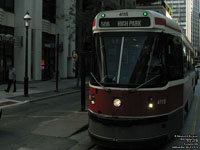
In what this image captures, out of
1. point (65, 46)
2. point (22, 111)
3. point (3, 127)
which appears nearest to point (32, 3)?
point (65, 46)

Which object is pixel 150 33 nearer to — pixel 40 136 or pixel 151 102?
pixel 151 102

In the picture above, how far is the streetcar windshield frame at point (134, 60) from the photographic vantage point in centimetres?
581

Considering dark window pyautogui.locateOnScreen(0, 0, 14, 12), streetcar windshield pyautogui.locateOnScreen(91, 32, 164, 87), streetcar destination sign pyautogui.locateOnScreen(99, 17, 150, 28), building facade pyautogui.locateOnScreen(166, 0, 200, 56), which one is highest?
building facade pyautogui.locateOnScreen(166, 0, 200, 56)

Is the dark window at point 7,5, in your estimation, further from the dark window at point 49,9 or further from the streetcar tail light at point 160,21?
the streetcar tail light at point 160,21

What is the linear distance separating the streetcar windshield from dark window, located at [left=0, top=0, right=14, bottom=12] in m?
20.7

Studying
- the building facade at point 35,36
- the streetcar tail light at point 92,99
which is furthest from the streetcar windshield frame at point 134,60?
the building facade at point 35,36

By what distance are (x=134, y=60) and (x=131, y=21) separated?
3.14 ft

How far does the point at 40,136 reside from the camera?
24.3ft

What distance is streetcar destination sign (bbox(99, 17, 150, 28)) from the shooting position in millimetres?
6012

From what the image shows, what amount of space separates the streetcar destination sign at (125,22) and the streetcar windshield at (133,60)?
227 millimetres

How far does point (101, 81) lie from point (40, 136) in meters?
2.63

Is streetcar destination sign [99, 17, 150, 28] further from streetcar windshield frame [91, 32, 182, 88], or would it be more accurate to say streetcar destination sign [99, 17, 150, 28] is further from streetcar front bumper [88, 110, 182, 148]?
streetcar front bumper [88, 110, 182, 148]

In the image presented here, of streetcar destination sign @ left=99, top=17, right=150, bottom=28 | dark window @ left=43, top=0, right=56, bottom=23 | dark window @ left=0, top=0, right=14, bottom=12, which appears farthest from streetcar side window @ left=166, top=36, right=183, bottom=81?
dark window @ left=43, top=0, right=56, bottom=23

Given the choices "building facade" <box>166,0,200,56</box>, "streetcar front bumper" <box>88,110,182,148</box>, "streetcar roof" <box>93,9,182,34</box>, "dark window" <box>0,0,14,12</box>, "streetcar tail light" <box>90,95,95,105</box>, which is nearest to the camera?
"streetcar front bumper" <box>88,110,182,148</box>
